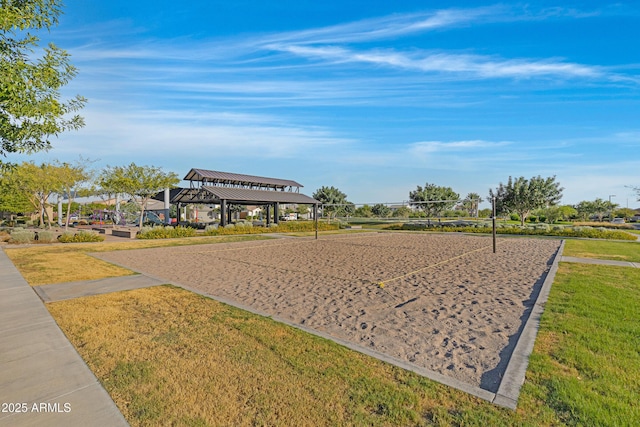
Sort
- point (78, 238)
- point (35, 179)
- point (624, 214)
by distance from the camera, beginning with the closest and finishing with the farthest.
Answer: point (78, 238), point (35, 179), point (624, 214)

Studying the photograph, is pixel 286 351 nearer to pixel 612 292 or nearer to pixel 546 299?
pixel 546 299

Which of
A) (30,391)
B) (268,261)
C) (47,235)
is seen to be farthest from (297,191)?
(30,391)

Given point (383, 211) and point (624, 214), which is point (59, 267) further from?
point (624, 214)

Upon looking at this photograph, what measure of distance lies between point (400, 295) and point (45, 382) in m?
5.64

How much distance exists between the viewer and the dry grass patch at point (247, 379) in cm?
265

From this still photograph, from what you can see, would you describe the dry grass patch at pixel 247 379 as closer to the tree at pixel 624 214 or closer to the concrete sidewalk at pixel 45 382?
the concrete sidewalk at pixel 45 382

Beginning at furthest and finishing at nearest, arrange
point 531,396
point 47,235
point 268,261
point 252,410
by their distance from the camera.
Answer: point 47,235 < point 268,261 < point 531,396 < point 252,410

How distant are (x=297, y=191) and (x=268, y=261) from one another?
86.5 ft

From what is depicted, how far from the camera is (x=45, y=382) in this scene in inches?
125

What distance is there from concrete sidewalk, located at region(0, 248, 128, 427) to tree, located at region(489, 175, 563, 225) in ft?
111

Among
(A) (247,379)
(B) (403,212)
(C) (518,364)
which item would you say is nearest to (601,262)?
(C) (518,364)

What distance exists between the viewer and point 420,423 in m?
2.55

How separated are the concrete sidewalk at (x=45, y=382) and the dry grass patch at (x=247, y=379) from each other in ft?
0.45

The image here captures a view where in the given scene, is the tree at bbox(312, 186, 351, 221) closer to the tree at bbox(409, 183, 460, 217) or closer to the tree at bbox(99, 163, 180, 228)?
the tree at bbox(409, 183, 460, 217)
